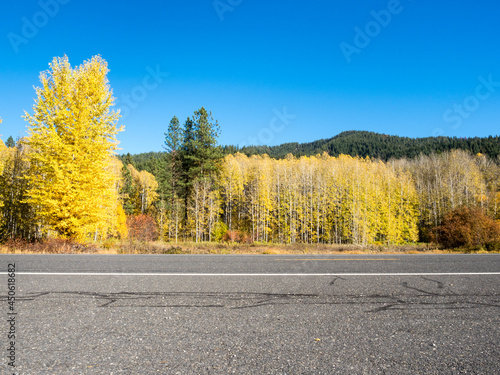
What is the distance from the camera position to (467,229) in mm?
19422

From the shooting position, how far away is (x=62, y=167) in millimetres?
12969

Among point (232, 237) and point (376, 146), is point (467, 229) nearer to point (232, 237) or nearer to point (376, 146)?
point (232, 237)

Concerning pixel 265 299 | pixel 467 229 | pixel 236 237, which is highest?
pixel 265 299

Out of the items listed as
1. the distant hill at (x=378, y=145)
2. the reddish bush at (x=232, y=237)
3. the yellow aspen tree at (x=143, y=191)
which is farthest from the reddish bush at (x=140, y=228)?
the distant hill at (x=378, y=145)

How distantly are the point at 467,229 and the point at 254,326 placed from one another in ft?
73.8

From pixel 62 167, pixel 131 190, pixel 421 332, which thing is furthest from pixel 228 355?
pixel 131 190

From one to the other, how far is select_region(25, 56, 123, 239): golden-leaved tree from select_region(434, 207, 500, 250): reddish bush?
69.5 feet

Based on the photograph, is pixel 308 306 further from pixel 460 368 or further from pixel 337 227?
pixel 337 227

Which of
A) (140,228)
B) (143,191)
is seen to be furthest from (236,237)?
(143,191)

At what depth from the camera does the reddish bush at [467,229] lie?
18.4 metres

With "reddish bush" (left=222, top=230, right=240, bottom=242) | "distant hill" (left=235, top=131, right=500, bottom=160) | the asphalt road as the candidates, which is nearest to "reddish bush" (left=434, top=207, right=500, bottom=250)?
the asphalt road

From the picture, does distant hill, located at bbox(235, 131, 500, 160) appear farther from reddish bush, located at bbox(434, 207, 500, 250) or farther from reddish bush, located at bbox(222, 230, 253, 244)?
reddish bush, located at bbox(434, 207, 500, 250)

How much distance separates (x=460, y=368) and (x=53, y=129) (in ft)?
51.3

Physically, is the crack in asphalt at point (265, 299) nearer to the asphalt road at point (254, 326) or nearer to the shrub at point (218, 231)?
the asphalt road at point (254, 326)
